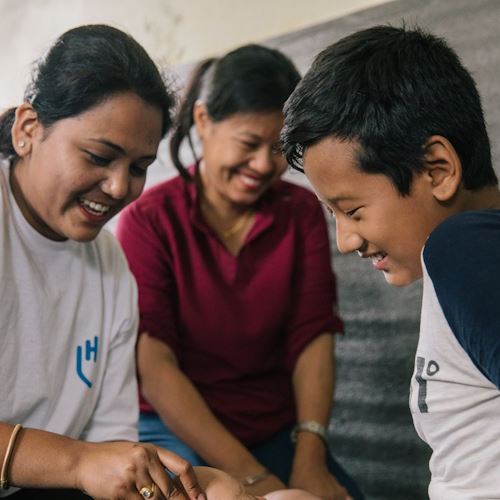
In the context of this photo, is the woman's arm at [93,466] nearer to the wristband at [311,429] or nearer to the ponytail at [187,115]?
the wristband at [311,429]

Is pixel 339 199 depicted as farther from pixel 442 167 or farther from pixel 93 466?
pixel 93 466

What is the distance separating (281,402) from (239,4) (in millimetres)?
1319

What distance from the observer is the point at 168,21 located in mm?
2668

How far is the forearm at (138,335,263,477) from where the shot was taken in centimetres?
156

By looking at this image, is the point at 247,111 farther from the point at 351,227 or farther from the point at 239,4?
the point at 239,4

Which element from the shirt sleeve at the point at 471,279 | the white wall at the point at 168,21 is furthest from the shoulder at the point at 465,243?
the white wall at the point at 168,21

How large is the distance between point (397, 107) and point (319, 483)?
0.85m

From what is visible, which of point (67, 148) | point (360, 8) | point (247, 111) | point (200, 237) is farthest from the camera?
point (360, 8)

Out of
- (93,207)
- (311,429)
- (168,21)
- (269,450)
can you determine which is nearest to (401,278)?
(93,207)

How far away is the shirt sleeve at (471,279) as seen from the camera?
2.71 feet

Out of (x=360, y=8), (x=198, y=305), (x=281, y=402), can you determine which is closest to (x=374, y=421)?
(x=281, y=402)

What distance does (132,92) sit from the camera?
131 cm

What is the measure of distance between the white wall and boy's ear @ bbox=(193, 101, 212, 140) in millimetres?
519

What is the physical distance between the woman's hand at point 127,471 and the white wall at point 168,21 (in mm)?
1308
